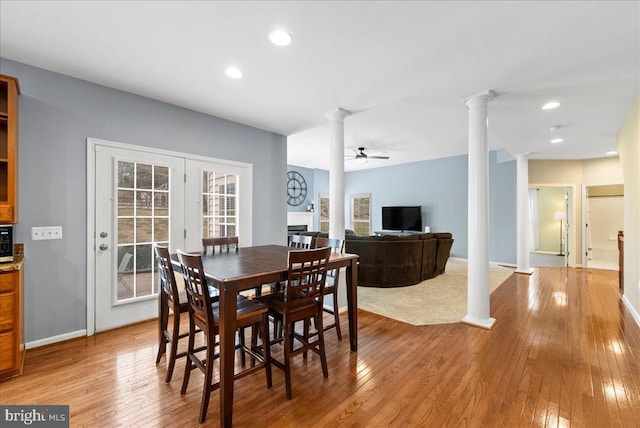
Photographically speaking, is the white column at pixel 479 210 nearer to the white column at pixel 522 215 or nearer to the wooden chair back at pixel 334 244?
the wooden chair back at pixel 334 244

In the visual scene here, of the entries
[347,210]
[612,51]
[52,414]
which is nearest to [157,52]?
[52,414]

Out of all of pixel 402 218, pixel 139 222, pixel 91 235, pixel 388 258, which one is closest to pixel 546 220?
pixel 402 218

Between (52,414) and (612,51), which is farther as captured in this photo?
(612,51)

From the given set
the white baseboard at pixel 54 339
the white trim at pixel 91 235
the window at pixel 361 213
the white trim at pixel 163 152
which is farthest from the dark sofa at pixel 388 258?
the window at pixel 361 213

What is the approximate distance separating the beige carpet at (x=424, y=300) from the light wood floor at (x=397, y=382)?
0.30 m

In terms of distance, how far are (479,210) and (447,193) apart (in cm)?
454

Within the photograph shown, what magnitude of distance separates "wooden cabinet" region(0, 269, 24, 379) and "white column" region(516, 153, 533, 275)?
299 inches

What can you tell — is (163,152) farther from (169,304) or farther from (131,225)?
(169,304)

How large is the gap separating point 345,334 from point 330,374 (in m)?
0.75

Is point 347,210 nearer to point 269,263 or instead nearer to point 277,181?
point 277,181

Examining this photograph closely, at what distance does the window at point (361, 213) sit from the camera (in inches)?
362

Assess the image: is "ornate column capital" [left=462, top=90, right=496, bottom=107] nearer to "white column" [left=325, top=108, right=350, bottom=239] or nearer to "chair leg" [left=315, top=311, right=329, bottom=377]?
"white column" [left=325, top=108, right=350, bottom=239]

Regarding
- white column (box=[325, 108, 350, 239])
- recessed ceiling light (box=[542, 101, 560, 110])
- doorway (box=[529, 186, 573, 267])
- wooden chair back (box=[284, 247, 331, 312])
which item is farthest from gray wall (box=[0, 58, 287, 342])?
doorway (box=[529, 186, 573, 267])

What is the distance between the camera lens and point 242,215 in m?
4.24
